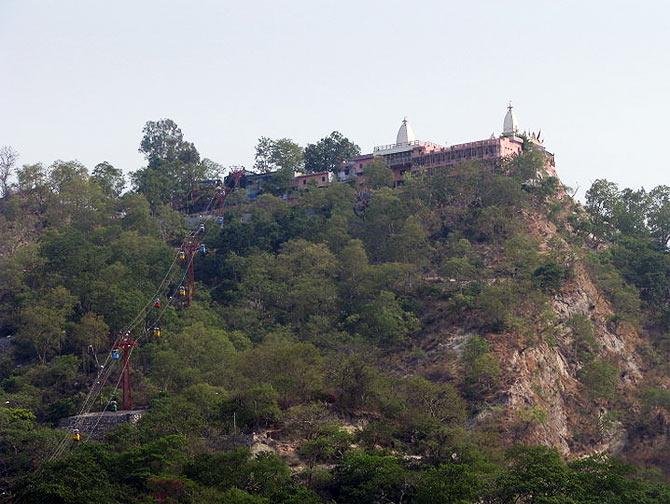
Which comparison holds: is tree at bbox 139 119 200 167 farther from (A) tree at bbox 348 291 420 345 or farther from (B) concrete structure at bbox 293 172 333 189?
(A) tree at bbox 348 291 420 345

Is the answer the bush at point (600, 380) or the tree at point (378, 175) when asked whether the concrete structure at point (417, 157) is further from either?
the bush at point (600, 380)

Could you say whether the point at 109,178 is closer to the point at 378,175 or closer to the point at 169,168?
the point at 169,168

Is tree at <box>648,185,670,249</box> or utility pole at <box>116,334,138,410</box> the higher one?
tree at <box>648,185,670,249</box>

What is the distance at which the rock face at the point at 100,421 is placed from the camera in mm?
40812

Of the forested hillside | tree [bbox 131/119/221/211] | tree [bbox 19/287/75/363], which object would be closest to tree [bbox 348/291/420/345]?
the forested hillside

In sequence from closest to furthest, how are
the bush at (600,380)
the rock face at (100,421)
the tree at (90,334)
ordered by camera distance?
the rock face at (100,421), the bush at (600,380), the tree at (90,334)

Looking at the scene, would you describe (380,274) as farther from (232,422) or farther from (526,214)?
(232,422)

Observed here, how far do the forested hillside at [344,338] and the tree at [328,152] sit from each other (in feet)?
0.43

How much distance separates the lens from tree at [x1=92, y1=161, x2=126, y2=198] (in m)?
61.1

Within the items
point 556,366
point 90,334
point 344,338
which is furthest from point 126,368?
point 556,366

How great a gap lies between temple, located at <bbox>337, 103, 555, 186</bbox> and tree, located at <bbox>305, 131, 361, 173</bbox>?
3.93ft

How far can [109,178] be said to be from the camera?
6156cm

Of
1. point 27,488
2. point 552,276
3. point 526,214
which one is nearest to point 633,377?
point 552,276

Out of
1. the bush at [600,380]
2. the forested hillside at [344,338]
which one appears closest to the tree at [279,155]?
the forested hillside at [344,338]
